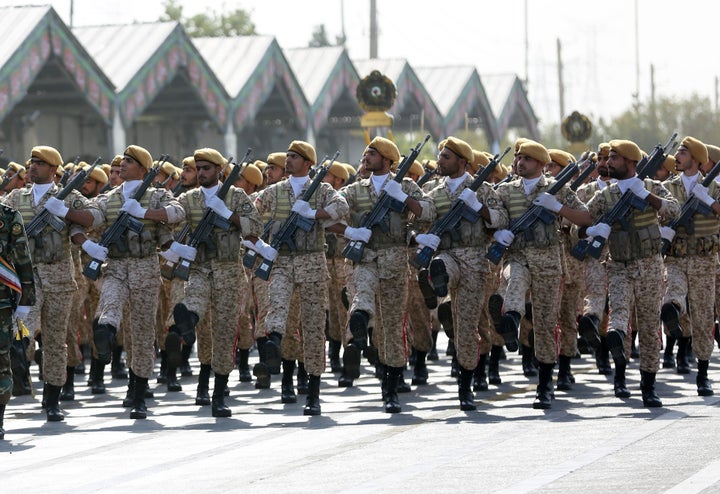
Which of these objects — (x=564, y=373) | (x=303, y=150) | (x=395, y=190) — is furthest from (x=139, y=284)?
(x=564, y=373)

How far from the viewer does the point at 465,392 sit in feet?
43.0

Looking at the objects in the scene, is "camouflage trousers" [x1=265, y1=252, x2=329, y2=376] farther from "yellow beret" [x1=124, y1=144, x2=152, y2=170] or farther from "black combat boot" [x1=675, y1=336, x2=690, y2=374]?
"black combat boot" [x1=675, y1=336, x2=690, y2=374]

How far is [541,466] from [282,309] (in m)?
3.90

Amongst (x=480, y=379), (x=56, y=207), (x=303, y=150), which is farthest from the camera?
(x=480, y=379)

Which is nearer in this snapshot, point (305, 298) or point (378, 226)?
point (305, 298)

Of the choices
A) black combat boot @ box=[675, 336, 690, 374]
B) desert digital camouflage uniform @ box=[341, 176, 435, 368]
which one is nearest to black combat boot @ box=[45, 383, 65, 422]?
desert digital camouflage uniform @ box=[341, 176, 435, 368]

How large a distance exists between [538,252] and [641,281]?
851 mm

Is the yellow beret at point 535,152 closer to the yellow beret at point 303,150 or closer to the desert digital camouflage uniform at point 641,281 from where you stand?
the desert digital camouflage uniform at point 641,281

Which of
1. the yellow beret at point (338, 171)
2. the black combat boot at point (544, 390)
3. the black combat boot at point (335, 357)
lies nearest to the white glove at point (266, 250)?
the black combat boot at point (544, 390)

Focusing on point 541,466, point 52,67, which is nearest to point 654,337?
point 541,466

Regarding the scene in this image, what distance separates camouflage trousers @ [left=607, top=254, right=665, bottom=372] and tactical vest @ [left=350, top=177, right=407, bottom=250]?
1.69m

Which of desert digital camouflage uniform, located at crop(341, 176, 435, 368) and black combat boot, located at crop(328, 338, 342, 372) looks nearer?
desert digital camouflage uniform, located at crop(341, 176, 435, 368)

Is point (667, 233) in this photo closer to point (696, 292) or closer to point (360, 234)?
point (696, 292)

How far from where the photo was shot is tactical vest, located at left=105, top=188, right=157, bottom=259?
1353 centimetres
